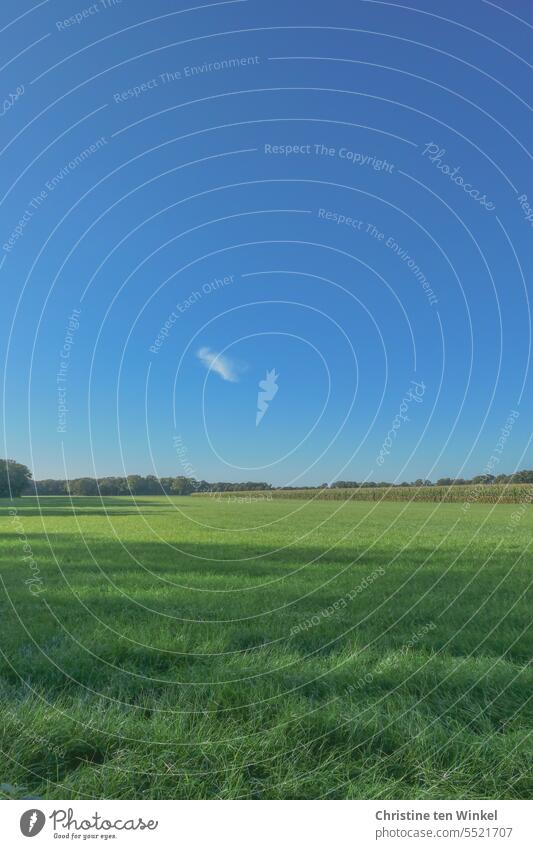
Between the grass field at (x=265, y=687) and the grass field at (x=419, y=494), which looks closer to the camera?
the grass field at (x=265, y=687)

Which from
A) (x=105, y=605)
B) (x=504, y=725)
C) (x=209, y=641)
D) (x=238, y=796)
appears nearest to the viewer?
(x=238, y=796)

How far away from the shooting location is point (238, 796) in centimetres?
344

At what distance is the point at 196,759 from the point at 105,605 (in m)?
5.90

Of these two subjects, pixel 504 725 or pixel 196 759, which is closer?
pixel 196 759

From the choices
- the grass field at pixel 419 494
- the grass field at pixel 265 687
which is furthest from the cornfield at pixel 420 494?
the grass field at pixel 265 687

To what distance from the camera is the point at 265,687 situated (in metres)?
5.19

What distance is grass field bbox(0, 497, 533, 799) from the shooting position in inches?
144

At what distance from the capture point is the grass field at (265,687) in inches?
144

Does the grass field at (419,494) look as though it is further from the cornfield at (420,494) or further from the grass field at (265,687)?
the grass field at (265,687)

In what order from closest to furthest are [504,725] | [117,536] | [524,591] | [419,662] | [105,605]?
[504,725] < [419,662] < [105,605] < [524,591] < [117,536]

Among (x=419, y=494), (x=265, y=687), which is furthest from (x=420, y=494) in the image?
(x=265, y=687)
